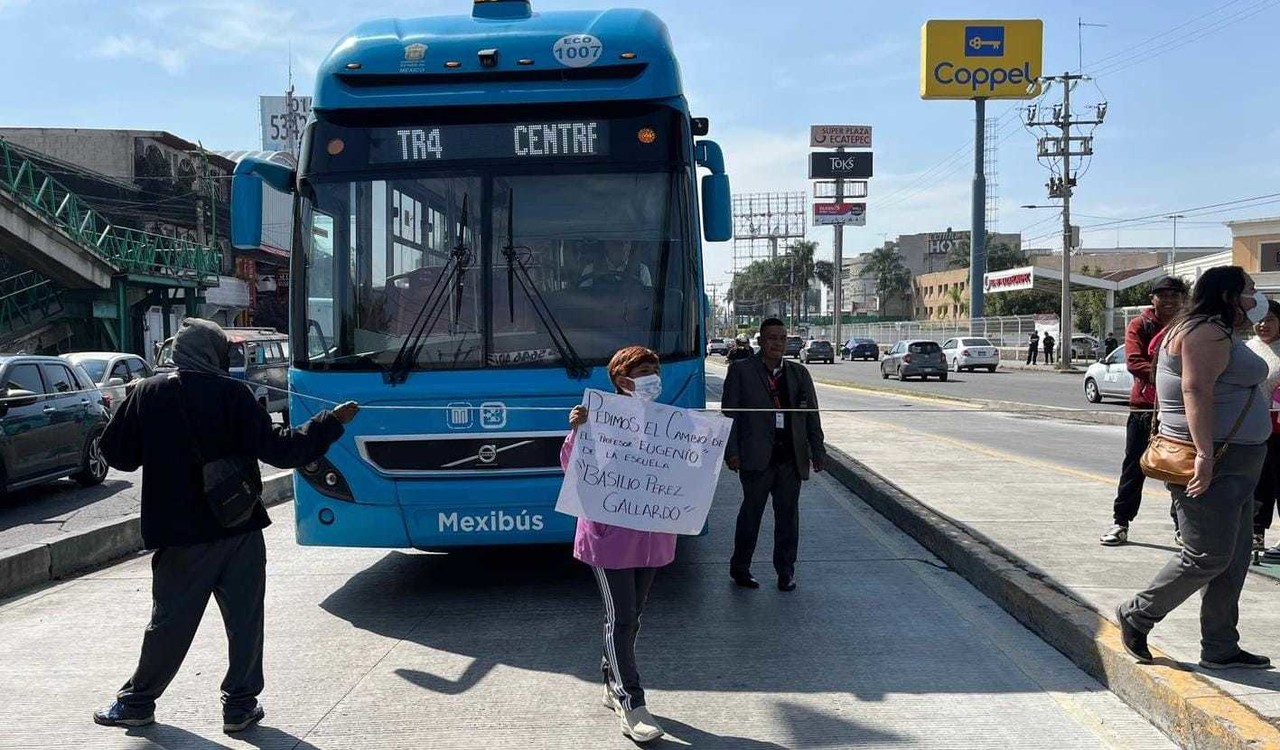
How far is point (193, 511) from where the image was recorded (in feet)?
14.2

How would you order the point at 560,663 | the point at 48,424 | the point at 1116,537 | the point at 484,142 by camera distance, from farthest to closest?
1. the point at 48,424
2. the point at 1116,537
3. the point at 484,142
4. the point at 560,663

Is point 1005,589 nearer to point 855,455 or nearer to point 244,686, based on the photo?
point 244,686

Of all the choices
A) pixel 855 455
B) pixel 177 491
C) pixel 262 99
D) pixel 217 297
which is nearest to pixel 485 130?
pixel 177 491

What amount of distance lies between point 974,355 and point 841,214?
38177mm

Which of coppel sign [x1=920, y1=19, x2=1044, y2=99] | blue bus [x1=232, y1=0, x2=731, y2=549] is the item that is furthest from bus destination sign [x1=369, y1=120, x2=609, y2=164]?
coppel sign [x1=920, y1=19, x2=1044, y2=99]

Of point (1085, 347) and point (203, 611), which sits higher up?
point (1085, 347)

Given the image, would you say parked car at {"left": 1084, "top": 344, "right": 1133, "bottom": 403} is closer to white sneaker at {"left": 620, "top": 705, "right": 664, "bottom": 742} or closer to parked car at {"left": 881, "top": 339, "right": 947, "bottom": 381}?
parked car at {"left": 881, "top": 339, "right": 947, "bottom": 381}

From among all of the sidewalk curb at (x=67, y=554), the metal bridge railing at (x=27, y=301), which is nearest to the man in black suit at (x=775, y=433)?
the sidewalk curb at (x=67, y=554)

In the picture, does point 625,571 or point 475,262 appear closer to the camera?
point 625,571

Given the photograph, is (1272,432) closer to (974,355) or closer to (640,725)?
(640,725)

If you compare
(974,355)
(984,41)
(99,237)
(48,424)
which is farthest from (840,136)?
(48,424)

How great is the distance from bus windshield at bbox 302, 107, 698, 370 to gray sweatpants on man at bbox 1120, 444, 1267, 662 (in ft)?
9.41

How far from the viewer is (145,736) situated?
14.5 ft

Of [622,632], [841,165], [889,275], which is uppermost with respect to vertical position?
[841,165]
